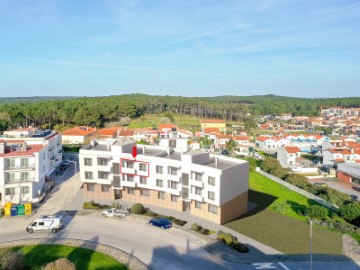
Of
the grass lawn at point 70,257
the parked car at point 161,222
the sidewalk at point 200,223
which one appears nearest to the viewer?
the grass lawn at point 70,257

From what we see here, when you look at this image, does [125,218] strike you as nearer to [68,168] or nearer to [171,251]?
[171,251]

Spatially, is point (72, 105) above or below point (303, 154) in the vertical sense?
above

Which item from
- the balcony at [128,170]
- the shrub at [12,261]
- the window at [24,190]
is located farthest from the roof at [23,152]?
the shrub at [12,261]

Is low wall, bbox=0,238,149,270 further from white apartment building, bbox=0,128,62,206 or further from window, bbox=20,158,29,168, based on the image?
window, bbox=20,158,29,168

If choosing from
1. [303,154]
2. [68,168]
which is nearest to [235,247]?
[68,168]

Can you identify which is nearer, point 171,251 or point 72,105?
point 171,251

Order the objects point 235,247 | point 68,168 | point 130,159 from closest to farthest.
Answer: point 235,247, point 130,159, point 68,168

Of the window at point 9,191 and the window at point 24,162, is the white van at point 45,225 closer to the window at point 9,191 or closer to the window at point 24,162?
the window at point 9,191
